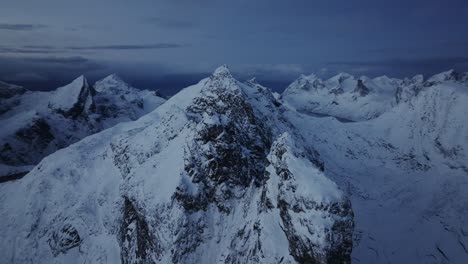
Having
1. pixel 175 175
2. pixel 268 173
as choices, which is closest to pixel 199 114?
pixel 175 175

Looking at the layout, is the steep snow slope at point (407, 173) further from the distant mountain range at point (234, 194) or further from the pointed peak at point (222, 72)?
the pointed peak at point (222, 72)

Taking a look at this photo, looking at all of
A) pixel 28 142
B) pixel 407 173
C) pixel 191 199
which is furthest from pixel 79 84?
pixel 407 173

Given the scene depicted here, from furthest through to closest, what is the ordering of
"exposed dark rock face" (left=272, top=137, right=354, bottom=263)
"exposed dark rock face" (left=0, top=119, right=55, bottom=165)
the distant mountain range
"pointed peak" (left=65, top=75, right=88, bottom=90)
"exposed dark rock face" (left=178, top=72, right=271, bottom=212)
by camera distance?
"pointed peak" (left=65, top=75, right=88, bottom=90)
"exposed dark rock face" (left=0, top=119, right=55, bottom=165)
"exposed dark rock face" (left=178, top=72, right=271, bottom=212)
the distant mountain range
"exposed dark rock face" (left=272, top=137, right=354, bottom=263)

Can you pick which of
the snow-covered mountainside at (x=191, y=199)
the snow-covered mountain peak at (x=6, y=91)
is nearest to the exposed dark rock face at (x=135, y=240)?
the snow-covered mountainside at (x=191, y=199)

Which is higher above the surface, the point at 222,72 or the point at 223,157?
the point at 222,72

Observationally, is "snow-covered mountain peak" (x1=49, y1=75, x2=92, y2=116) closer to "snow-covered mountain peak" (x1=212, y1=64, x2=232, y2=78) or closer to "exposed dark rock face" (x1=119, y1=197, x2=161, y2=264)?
"snow-covered mountain peak" (x1=212, y1=64, x2=232, y2=78)

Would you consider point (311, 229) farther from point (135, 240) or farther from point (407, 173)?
point (407, 173)

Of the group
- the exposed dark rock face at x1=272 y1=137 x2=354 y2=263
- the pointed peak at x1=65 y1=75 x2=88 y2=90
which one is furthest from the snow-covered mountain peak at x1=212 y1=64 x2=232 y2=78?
the pointed peak at x1=65 y1=75 x2=88 y2=90
